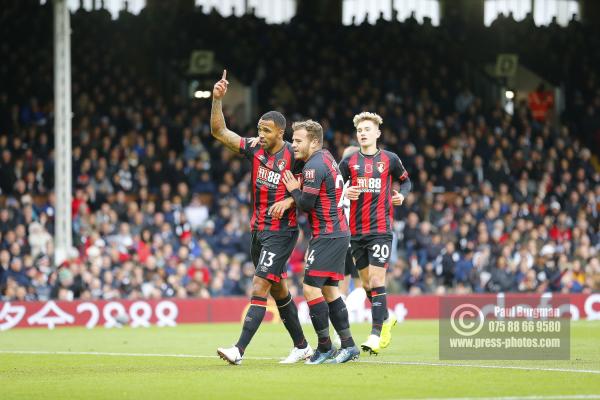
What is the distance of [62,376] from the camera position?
10.6 m

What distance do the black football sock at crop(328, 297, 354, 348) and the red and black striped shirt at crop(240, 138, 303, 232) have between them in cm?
89

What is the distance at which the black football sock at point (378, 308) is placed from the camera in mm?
12367

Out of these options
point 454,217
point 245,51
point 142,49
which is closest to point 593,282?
point 454,217

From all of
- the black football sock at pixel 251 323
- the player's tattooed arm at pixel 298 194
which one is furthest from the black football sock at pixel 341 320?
the player's tattooed arm at pixel 298 194

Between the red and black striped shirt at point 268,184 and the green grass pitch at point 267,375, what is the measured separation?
1380 millimetres

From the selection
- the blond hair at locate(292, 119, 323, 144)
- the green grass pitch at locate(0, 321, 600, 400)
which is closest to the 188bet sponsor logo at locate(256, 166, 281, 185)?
the blond hair at locate(292, 119, 323, 144)

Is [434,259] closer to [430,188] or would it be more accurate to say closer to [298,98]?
[430,188]

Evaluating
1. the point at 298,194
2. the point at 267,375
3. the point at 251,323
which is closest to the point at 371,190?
the point at 298,194

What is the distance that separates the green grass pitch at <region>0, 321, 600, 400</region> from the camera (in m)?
8.84

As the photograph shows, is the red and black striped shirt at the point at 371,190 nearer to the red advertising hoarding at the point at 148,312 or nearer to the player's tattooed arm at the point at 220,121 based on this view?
the player's tattooed arm at the point at 220,121

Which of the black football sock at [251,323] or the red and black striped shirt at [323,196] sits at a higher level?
the red and black striped shirt at [323,196]

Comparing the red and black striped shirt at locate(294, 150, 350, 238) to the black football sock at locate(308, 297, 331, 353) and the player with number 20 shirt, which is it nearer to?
the black football sock at locate(308, 297, 331, 353)

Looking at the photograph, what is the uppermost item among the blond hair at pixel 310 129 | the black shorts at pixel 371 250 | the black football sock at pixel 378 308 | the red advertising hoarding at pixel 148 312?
the blond hair at pixel 310 129

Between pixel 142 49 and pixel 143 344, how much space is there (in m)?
16.0
